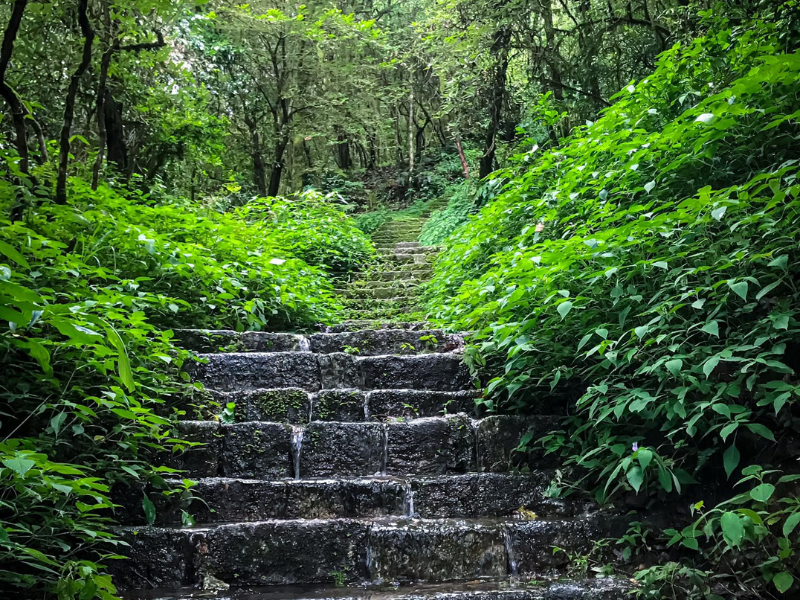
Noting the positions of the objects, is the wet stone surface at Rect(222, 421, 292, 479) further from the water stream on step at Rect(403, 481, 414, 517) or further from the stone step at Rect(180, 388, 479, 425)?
the water stream on step at Rect(403, 481, 414, 517)

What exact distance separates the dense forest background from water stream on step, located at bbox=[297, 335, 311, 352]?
0.46 meters

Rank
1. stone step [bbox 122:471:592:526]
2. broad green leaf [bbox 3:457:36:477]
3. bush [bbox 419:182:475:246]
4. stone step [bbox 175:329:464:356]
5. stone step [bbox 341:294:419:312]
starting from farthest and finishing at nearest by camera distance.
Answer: bush [bbox 419:182:475:246] < stone step [bbox 341:294:419:312] < stone step [bbox 175:329:464:356] < stone step [bbox 122:471:592:526] < broad green leaf [bbox 3:457:36:477]

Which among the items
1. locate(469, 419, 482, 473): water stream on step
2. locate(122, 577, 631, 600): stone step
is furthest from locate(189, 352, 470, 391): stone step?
locate(122, 577, 631, 600): stone step

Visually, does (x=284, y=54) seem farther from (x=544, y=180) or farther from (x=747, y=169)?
(x=747, y=169)

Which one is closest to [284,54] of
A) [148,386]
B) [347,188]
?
[347,188]

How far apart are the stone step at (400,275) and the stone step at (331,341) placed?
104 inches

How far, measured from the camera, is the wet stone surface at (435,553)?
2.18m

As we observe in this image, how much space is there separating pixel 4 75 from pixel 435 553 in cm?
347

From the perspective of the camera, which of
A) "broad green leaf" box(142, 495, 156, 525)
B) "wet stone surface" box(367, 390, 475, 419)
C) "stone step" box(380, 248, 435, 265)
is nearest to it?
"broad green leaf" box(142, 495, 156, 525)

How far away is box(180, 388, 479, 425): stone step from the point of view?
3078mm

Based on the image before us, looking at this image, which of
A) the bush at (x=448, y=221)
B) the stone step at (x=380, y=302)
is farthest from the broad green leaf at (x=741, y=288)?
the bush at (x=448, y=221)

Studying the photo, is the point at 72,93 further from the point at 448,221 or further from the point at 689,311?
the point at 448,221

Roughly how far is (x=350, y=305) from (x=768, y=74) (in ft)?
13.7

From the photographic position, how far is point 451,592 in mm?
1960
